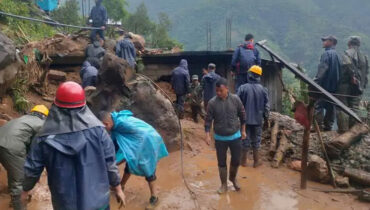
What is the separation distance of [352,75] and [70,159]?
6.46 metres

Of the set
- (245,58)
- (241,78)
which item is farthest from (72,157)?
(241,78)

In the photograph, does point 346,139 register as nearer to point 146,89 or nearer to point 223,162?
point 223,162

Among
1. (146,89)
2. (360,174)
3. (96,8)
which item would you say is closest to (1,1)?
(96,8)

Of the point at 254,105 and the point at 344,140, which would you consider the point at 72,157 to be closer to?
the point at 254,105

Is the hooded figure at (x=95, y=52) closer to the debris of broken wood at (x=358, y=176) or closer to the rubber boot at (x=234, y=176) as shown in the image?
the rubber boot at (x=234, y=176)

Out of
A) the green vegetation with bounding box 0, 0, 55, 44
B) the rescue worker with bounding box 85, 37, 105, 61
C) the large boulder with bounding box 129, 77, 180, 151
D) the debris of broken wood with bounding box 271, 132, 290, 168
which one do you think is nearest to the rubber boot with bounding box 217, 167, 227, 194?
the debris of broken wood with bounding box 271, 132, 290, 168

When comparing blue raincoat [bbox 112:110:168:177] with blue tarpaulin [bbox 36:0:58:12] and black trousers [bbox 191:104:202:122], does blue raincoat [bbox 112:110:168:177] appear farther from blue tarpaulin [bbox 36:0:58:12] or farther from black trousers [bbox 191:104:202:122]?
blue tarpaulin [bbox 36:0:58:12]

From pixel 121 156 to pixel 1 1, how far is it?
10.5 m

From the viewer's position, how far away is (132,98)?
7.03m

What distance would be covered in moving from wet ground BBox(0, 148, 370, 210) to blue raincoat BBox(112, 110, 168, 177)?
29.2 inches

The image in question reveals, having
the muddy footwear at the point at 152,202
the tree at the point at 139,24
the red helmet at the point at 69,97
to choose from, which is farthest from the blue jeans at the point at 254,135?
the tree at the point at 139,24

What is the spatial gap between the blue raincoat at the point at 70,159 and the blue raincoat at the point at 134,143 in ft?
4.35

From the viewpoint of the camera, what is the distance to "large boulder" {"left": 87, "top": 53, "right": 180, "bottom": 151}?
6.88 meters

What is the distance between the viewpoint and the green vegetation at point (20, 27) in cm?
1028
